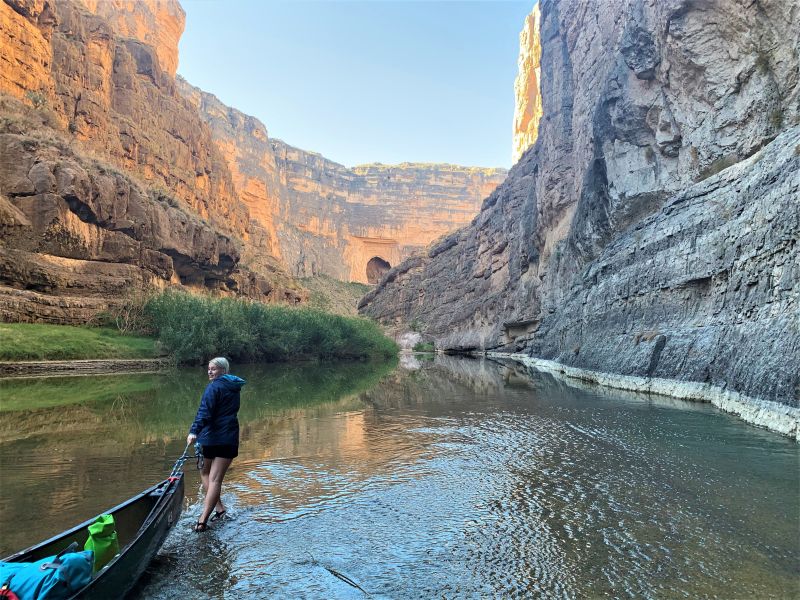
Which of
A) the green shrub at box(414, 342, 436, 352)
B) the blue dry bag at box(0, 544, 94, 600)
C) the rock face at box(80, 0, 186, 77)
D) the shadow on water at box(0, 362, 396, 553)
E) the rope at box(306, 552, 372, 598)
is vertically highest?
the rock face at box(80, 0, 186, 77)

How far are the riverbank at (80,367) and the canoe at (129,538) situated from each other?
19.9m

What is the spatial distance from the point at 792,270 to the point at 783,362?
1.98 meters

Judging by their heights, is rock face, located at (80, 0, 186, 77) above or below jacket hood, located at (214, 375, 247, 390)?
above

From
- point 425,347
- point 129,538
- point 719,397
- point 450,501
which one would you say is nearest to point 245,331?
point 719,397

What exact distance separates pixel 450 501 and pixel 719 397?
8864mm

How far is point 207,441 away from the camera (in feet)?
15.6

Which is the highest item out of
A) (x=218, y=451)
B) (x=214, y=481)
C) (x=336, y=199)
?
(x=336, y=199)

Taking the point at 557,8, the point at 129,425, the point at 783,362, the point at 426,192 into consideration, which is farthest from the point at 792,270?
the point at 426,192

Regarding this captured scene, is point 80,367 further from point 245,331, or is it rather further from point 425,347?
point 425,347

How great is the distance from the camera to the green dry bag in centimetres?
317

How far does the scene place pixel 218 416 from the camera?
4.80 metres

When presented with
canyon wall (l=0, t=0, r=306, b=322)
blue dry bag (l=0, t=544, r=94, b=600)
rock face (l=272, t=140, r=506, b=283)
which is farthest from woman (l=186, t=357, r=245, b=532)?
rock face (l=272, t=140, r=506, b=283)

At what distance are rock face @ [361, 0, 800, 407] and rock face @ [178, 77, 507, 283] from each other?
6661 centimetres

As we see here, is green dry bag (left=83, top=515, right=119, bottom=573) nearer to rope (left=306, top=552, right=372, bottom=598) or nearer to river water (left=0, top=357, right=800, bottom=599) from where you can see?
river water (left=0, top=357, right=800, bottom=599)
